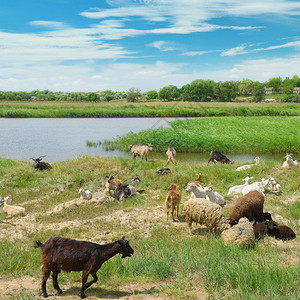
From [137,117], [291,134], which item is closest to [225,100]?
[137,117]

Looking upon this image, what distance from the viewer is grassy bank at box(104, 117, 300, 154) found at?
85.8ft

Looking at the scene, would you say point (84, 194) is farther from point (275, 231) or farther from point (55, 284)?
point (55, 284)

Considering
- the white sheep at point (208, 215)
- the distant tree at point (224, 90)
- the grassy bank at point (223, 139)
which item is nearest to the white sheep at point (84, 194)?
the white sheep at point (208, 215)

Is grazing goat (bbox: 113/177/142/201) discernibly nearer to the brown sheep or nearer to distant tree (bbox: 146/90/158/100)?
the brown sheep

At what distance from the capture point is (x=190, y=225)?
844 cm

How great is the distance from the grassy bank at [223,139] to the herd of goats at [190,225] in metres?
11.2

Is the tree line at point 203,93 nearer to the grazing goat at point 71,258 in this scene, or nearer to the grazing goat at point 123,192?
the grazing goat at point 123,192

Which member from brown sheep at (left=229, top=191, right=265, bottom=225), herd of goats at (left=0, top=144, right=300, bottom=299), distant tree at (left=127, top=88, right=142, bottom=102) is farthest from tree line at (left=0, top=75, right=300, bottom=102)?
brown sheep at (left=229, top=191, right=265, bottom=225)

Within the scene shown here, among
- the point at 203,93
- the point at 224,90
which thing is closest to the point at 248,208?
the point at 203,93

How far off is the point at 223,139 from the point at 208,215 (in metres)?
20.2

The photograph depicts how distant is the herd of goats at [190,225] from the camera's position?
4992 millimetres

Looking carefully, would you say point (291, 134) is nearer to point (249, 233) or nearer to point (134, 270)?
point (249, 233)

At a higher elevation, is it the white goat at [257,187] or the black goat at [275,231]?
the white goat at [257,187]

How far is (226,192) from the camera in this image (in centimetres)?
1249
